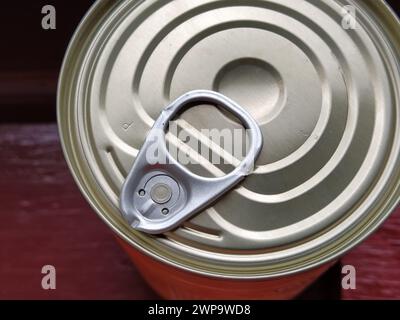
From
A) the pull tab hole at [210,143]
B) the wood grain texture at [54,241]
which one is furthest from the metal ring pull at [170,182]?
the wood grain texture at [54,241]

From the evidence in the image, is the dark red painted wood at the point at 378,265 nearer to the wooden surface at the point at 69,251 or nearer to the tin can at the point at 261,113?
the wooden surface at the point at 69,251

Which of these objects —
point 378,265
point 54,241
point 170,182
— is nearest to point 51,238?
point 54,241

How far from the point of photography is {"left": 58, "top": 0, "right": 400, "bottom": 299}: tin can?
2.39ft

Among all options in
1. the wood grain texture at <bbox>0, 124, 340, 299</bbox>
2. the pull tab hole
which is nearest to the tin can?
the pull tab hole

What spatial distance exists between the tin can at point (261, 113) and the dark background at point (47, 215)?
1.17 ft

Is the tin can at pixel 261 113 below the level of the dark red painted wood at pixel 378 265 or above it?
above

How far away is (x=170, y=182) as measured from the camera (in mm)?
→ 736

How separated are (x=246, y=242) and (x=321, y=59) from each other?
0.26 m

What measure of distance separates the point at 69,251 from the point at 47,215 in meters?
0.10

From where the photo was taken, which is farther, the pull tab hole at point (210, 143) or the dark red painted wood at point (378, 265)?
the dark red painted wood at point (378, 265)

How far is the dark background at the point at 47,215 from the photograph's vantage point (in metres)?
1.11

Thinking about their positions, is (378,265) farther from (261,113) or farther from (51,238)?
(51,238)

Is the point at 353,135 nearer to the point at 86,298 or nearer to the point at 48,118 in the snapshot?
the point at 86,298

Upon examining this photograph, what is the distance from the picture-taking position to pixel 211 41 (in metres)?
0.74
